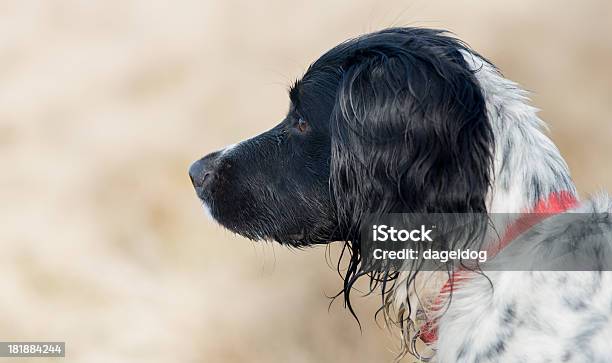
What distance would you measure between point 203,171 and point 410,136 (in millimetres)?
685

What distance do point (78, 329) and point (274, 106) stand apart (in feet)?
3.84

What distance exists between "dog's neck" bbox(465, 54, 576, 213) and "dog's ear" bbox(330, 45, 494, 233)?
35 mm

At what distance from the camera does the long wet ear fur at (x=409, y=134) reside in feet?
6.59

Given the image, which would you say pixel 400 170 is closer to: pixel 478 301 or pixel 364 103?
pixel 364 103

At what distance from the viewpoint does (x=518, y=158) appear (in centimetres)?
203

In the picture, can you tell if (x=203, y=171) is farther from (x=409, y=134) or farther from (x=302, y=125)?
(x=409, y=134)

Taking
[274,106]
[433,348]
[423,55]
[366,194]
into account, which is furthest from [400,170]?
[274,106]

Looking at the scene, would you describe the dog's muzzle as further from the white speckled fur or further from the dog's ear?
the white speckled fur

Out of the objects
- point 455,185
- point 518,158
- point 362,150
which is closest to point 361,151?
point 362,150

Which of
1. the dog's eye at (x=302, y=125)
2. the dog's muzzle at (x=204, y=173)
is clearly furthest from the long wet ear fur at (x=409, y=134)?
the dog's muzzle at (x=204, y=173)

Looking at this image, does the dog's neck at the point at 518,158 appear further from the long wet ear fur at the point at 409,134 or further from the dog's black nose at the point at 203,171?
the dog's black nose at the point at 203,171

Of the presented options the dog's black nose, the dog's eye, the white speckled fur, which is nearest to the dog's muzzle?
the dog's black nose

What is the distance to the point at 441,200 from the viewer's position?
202cm

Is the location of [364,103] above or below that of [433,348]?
above
